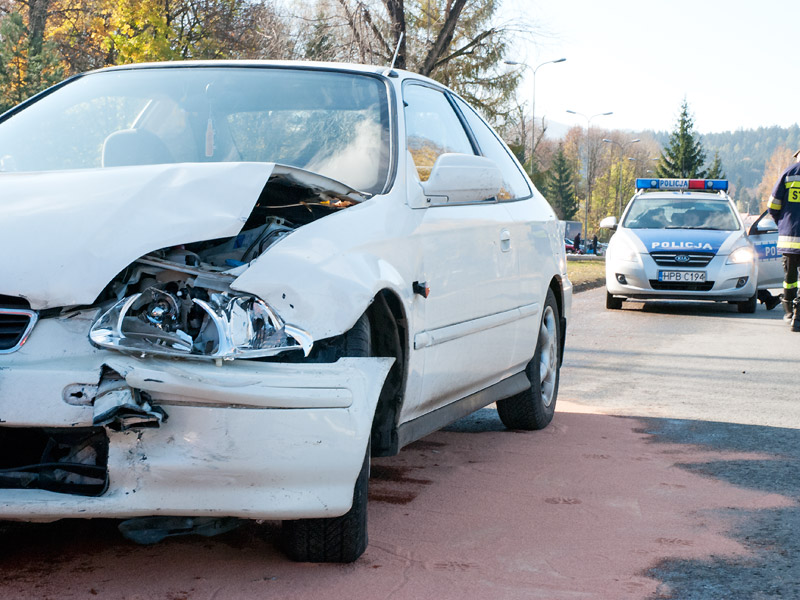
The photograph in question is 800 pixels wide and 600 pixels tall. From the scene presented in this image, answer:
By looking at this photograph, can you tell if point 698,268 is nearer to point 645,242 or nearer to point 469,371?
point 645,242

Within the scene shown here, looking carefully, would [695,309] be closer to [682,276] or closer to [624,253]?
[682,276]

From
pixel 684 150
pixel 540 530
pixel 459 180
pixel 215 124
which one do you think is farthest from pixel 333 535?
pixel 684 150

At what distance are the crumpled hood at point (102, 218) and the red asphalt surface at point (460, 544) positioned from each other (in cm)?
90

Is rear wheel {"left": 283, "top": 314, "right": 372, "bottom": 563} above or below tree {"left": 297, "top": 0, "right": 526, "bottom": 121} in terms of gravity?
below

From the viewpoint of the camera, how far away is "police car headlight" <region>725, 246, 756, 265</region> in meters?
14.8

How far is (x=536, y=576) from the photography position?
3.45 metres

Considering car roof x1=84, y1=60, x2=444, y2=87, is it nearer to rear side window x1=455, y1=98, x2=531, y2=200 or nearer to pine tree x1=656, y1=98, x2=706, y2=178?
rear side window x1=455, y1=98, x2=531, y2=200

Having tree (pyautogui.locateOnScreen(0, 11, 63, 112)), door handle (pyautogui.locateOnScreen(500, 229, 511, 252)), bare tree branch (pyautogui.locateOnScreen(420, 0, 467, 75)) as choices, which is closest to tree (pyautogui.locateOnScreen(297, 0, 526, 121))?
bare tree branch (pyautogui.locateOnScreen(420, 0, 467, 75))

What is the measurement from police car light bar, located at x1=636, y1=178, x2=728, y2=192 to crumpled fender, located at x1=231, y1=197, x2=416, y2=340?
46.2ft

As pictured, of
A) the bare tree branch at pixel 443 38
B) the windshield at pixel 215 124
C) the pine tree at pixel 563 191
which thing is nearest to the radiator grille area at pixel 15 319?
the windshield at pixel 215 124

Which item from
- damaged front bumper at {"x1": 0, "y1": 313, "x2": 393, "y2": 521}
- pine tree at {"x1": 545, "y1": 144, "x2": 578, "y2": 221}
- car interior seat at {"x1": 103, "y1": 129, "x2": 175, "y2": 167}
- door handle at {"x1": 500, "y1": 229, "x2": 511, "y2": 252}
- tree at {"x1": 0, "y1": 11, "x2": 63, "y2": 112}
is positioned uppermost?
tree at {"x1": 0, "y1": 11, "x2": 63, "y2": 112}

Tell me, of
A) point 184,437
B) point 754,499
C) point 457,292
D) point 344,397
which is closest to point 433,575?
point 344,397

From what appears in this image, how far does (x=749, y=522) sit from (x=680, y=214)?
12126mm

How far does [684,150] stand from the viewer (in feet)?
323
